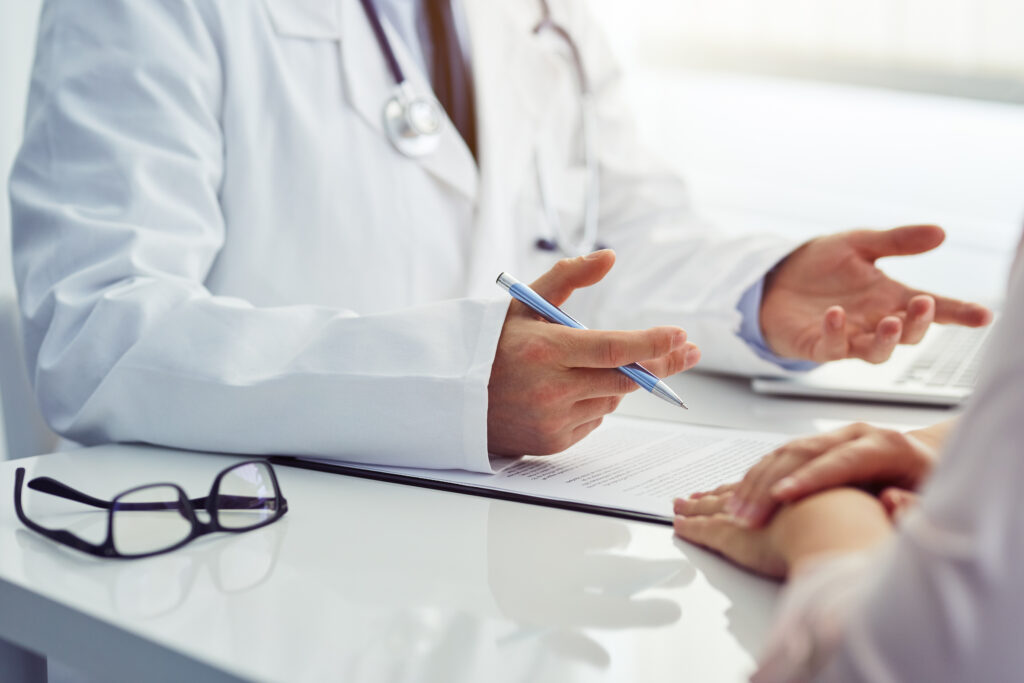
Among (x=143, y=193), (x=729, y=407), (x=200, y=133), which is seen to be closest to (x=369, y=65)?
(x=200, y=133)

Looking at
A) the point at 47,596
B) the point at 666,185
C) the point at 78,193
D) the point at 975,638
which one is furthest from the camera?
the point at 666,185

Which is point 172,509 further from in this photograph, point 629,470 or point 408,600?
point 629,470

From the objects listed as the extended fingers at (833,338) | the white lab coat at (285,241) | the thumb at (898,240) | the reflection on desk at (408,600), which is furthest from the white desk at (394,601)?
the thumb at (898,240)

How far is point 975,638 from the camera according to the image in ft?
0.86

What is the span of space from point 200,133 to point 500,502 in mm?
543

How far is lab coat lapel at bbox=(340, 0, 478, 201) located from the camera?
1.05m

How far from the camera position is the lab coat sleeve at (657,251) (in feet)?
3.56

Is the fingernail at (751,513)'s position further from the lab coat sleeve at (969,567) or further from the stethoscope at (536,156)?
the stethoscope at (536,156)

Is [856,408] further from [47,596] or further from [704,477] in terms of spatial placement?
[47,596]

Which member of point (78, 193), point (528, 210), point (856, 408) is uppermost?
point (78, 193)

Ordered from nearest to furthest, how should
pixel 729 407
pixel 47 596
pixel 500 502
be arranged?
pixel 47 596 < pixel 500 502 < pixel 729 407

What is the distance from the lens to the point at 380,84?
108 cm

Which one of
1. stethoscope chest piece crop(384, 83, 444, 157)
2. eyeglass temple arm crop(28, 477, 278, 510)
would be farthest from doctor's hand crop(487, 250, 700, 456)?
stethoscope chest piece crop(384, 83, 444, 157)

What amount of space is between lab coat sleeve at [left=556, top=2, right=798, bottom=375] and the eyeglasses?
0.66 m
